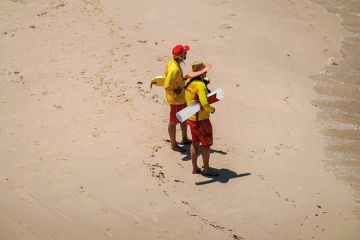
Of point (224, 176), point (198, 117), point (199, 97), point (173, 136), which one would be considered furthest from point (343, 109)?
point (199, 97)

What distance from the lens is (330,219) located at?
621 centimetres

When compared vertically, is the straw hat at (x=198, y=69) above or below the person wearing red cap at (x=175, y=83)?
above

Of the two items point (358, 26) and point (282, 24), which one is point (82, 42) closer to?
point (282, 24)

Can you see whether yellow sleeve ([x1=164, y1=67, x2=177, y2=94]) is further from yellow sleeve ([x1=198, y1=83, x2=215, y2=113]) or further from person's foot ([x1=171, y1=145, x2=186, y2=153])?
person's foot ([x1=171, y1=145, x2=186, y2=153])

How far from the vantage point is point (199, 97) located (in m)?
6.29

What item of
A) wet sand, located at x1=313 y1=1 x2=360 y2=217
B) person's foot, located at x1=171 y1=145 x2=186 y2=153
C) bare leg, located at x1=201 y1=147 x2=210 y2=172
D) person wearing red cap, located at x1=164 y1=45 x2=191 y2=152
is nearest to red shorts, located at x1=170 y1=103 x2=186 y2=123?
person wearing red cap, located at x1=164 y1=45 x2=191 y2=152

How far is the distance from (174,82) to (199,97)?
696 mm

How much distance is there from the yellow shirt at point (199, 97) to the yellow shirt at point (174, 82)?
38 centimetres

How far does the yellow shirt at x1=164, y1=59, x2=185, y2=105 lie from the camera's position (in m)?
6.80

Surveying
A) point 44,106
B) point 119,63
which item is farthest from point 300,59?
point 44,106

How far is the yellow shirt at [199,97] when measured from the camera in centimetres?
626

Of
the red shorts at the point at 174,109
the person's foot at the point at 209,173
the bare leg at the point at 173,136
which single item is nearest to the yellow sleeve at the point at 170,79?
the red shorts at the point at 174,109

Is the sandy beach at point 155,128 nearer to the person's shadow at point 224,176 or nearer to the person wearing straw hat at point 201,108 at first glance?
the person's shadow at point 224,176

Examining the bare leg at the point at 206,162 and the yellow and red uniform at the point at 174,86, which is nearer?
the bare leg at the point at 206,162
